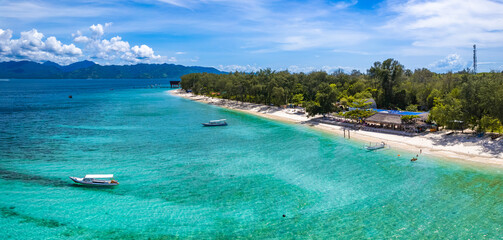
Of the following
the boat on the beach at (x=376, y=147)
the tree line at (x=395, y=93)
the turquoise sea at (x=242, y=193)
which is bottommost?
the turquoise sea at (x=242, y=193)

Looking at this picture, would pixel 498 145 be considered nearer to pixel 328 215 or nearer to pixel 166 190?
pixel 328 215

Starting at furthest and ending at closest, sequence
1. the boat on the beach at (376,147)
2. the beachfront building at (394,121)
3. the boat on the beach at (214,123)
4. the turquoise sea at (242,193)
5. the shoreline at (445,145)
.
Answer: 1. the boat on the beach at (214,123)
2. the beachfront building at (394,121)
3. the boat on the beach at (376,147)
4. the shoreline at (445,145)
5. the turquoise sea at (242,193)

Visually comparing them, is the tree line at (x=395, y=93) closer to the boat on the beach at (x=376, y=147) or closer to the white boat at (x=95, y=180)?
the boat on the beach at (x=376, y=147)

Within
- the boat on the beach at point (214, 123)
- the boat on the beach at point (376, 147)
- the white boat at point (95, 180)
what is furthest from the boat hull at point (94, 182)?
the boat on the beach at point (214, 123)

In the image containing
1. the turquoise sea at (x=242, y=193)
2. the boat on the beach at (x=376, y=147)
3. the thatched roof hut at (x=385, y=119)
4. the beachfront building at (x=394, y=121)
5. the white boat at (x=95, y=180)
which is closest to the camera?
the turquoise sea at (x=242, y=193)

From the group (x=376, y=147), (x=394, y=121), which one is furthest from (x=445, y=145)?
(x=394, y=121)

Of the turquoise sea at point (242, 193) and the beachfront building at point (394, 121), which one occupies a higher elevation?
the beachfront building at point (394, 121)

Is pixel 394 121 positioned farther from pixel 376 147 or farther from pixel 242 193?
pixel 242 193
